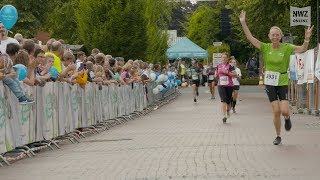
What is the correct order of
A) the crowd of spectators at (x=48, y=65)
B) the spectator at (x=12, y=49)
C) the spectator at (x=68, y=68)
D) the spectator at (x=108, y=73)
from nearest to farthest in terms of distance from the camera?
the crowd of spectators at (x=48, y=65) < the spectator at (x=12, y=49) < the spectator at (x=68, y=68) < the spectator at (x=108, y=73)

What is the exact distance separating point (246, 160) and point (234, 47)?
271 ft

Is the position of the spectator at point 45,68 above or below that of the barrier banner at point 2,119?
above

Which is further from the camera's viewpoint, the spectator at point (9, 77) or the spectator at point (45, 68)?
the spectator at point (45, 68)

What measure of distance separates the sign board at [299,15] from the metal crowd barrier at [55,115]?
5.95 meters

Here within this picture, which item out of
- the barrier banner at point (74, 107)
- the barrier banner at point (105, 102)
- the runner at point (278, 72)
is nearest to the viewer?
the runner at point (278, 72)

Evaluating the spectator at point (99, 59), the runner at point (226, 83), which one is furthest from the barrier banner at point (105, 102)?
the runner at point (226, 83)

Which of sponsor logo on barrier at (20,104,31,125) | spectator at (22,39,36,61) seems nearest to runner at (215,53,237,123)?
spectator at (22,39,36,61)

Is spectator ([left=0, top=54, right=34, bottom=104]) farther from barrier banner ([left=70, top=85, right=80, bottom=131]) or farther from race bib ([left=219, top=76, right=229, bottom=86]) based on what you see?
race bib ([left=219, top=76, right=229, bottom=86])

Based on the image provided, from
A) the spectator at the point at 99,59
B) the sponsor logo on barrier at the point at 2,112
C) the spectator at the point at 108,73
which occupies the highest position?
the spectator at the point at 99,59

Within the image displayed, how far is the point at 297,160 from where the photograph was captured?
1210 cm

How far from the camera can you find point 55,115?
16.5 m

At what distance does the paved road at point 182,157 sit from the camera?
35.4 ft

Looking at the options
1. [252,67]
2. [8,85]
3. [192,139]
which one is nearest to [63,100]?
[192,139]

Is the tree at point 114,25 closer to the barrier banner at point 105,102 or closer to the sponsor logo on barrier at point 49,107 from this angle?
the barrier banner at point 105,102
